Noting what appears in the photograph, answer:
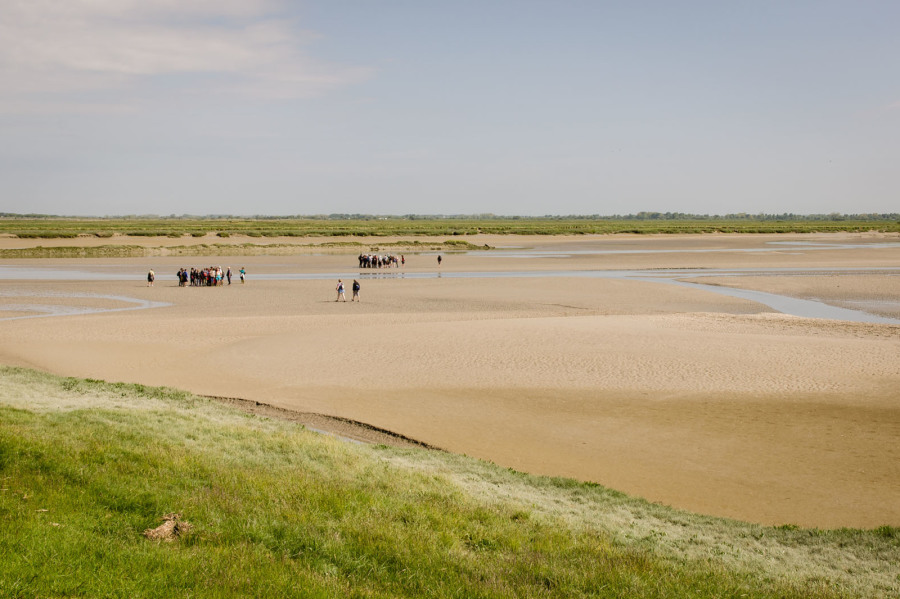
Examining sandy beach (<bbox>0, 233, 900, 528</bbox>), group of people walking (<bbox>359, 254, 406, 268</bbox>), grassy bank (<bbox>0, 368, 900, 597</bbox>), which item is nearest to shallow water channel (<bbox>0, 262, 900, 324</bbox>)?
sandy beach (<bbox>0, 233, 900, 528</bbox>)

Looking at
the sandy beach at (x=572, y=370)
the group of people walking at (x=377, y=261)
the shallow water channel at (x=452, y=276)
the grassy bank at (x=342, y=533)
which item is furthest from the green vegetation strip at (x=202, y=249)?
the grassy bank at (x=342, y=533)

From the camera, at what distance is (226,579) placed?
6.82 meters

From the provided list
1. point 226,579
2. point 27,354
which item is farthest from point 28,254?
point 226,579

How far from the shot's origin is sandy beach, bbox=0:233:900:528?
45.0 ft

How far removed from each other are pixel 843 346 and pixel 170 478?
23.3 m

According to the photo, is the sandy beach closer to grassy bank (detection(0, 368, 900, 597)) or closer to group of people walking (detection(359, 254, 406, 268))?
grassy bank (detection(0, 368, 900, 597))

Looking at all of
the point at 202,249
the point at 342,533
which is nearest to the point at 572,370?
the point at 342,533

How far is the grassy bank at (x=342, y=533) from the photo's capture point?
7004 mm

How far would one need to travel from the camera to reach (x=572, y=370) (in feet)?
71.5

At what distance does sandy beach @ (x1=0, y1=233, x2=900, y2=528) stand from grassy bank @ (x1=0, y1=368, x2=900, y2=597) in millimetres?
2199

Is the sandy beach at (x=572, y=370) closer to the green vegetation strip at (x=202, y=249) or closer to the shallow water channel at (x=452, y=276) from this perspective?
the shallow water channel at (x=452, y=276)

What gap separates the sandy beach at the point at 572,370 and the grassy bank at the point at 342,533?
2199 millimetres

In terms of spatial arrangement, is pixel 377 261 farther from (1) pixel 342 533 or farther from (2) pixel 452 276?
(1) pixel 342 533

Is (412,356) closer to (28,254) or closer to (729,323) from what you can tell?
(729,323)
